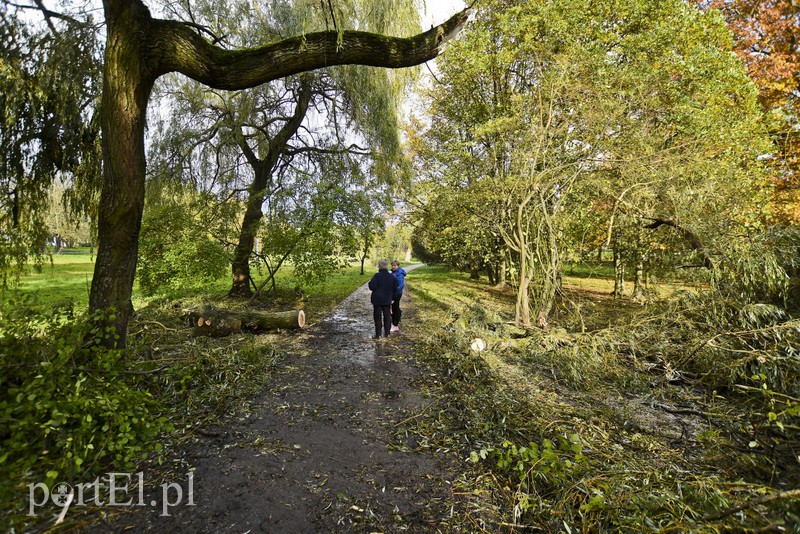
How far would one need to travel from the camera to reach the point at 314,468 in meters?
3.00

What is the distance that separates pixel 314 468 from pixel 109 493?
1504 mm

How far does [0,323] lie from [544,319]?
310 inches

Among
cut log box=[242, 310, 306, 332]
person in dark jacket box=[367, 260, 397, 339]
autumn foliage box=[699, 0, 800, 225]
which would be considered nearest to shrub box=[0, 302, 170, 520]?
cut log box=[242, 310, 306, 332]

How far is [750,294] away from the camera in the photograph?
497 centimetres

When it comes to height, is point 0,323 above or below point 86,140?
below

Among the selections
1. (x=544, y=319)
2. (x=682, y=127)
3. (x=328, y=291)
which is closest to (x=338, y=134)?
(x=328, y=291)

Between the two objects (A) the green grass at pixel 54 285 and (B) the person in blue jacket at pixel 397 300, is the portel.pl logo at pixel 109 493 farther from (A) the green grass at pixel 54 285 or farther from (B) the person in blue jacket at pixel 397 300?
(B) the person in blue jacket at pixel 397 300

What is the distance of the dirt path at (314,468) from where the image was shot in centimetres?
238

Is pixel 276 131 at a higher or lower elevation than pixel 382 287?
higher

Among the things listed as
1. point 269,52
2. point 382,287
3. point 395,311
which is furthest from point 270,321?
point 269,52

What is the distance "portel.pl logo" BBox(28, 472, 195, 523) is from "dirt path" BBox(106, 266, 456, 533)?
0.16ft

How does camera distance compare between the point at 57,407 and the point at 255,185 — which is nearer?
the point at 57,407

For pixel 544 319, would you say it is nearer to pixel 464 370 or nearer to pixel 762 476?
pixel 464 370

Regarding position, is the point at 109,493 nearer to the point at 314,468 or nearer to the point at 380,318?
the point at 314,468
